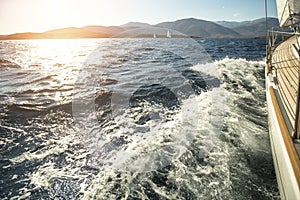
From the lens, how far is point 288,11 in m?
7.19

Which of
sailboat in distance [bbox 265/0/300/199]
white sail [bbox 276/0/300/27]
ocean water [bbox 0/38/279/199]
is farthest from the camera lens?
white sail [bbox 276/0/300/27]

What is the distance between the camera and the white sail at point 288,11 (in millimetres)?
6696

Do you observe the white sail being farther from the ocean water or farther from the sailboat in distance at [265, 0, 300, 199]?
the ocean water

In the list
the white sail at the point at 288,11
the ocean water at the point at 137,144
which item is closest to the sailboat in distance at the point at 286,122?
the white sail at the point at 288,11

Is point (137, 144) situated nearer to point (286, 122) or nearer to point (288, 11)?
point (286, 122)

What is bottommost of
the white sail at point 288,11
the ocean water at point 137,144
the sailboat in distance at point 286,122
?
the ocean water at point 137,144

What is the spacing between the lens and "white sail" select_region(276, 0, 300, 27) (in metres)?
6.70

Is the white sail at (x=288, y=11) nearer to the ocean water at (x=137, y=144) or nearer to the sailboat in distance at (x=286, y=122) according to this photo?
the sailboat in distance at (x=286, y=122)

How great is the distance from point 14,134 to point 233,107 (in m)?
7.75

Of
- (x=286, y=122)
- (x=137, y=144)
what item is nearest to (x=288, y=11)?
(x=286, y=122)

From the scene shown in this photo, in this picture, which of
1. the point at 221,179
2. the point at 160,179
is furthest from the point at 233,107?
the point at 160,179

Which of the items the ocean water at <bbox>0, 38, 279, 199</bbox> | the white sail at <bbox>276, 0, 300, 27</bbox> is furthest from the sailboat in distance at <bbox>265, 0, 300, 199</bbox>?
the ocean water at <bbox>0, 38, 279, 199</bbox>

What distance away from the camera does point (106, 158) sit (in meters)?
4.82

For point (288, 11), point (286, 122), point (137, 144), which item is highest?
point (288, 11)
